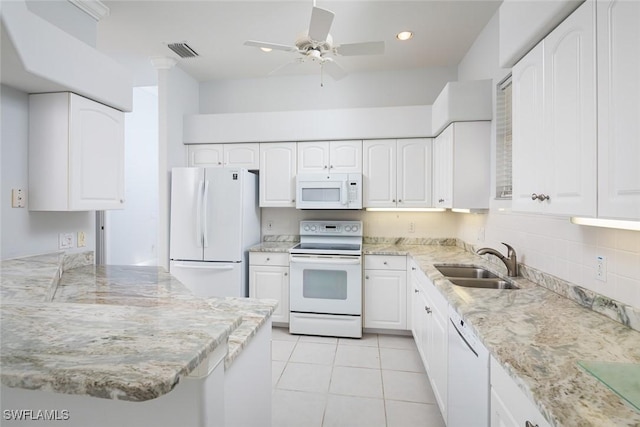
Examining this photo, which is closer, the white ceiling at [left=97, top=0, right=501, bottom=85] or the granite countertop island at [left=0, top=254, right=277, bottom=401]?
the granite countertop island at [left=0, top=254, right=277, bottom=401]

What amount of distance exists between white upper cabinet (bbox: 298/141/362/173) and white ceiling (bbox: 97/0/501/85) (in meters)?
0.90

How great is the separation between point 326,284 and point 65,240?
7.35 ft

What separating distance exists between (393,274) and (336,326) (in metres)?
0.80

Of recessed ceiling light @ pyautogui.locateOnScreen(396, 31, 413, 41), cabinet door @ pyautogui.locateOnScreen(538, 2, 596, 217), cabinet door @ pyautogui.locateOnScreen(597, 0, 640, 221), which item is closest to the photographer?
cabinet door @ pyautogui.locateOnScreen(597, 0, 640, 221)

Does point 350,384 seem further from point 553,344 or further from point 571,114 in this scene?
point 571,114

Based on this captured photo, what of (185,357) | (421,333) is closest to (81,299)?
(185,357)

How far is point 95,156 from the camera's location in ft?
7.00

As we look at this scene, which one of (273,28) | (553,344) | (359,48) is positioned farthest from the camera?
(273,28)

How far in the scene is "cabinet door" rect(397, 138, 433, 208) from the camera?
3297 mm

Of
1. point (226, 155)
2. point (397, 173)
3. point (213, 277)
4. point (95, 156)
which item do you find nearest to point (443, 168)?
point (397, 173)

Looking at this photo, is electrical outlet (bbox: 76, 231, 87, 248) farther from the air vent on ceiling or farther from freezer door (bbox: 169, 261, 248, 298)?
the air vent on ceiling

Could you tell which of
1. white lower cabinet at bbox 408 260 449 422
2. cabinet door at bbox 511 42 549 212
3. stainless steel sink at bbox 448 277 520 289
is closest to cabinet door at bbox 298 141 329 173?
white lower cabinet at bbox 408 260 449 422

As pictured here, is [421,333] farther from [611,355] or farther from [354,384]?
[611,355]

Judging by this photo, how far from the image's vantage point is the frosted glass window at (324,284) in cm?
317
